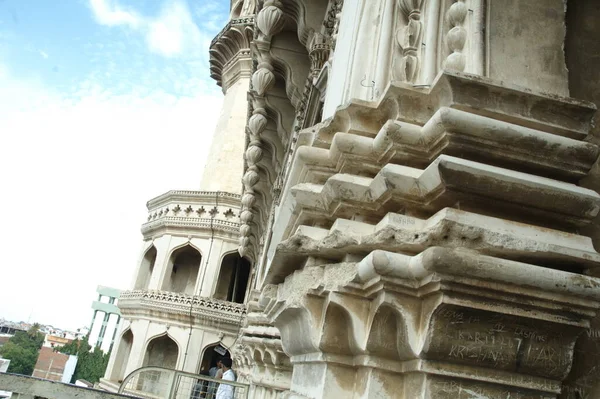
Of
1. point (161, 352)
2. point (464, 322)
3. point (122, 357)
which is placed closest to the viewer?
point (464, 322)

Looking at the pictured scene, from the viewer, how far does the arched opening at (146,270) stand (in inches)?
691

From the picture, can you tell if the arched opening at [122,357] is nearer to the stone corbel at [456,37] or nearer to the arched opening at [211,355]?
the arched opening at [211,355]

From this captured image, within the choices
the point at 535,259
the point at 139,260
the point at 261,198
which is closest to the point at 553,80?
the point at 535,259

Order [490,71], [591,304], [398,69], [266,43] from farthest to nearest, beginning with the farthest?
[266,43]
[398,69]
[490,71]
[591,304]

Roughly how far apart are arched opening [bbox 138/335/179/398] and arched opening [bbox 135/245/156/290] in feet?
8.06

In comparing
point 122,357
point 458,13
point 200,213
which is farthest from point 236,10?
point 458,13

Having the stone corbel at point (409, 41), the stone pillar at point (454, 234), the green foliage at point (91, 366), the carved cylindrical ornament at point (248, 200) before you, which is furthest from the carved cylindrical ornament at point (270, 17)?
the green foliage at point (91, 366)

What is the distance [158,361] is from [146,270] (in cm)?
344

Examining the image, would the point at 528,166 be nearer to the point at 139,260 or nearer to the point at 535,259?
the point at 535,259

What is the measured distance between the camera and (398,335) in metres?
1.46

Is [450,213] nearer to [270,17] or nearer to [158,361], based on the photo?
[270,17]

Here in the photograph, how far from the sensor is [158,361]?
16.1 m

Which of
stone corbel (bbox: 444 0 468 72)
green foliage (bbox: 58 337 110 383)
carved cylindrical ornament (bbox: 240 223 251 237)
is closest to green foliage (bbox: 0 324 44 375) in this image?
green foliage (bbox: 58 337 110 383)

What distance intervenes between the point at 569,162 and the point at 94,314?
192 feet
